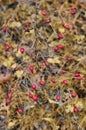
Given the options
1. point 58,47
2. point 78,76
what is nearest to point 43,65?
point 58,47

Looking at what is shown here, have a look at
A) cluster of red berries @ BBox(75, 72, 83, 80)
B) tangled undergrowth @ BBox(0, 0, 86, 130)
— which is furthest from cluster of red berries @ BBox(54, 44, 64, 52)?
cluster of red berries @ BBox(75, 72, 83, 80)

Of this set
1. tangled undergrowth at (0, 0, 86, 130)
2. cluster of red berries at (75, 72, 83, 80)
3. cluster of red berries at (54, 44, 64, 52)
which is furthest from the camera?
cluster of red berries at (54, 44, 64, 52)

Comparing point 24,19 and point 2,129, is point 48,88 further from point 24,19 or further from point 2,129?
point 24,19

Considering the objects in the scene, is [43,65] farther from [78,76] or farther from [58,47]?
[78,76]

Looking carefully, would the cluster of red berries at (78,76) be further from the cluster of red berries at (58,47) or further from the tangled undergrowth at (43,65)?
the cluster of red berries at (58,47)

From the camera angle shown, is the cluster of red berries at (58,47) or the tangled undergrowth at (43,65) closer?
the tangled undergrowth at (43,65)

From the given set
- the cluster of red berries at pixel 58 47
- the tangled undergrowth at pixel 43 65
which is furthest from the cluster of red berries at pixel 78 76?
the cluster of red berries at pixel 58 47

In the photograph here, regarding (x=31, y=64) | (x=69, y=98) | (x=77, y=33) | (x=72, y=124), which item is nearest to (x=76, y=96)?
(x=69, y=98)

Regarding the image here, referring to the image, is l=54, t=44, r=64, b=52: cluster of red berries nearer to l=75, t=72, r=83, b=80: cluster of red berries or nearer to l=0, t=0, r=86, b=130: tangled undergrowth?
l=0, t=0, r=86, b=130: tangled undergrowth
